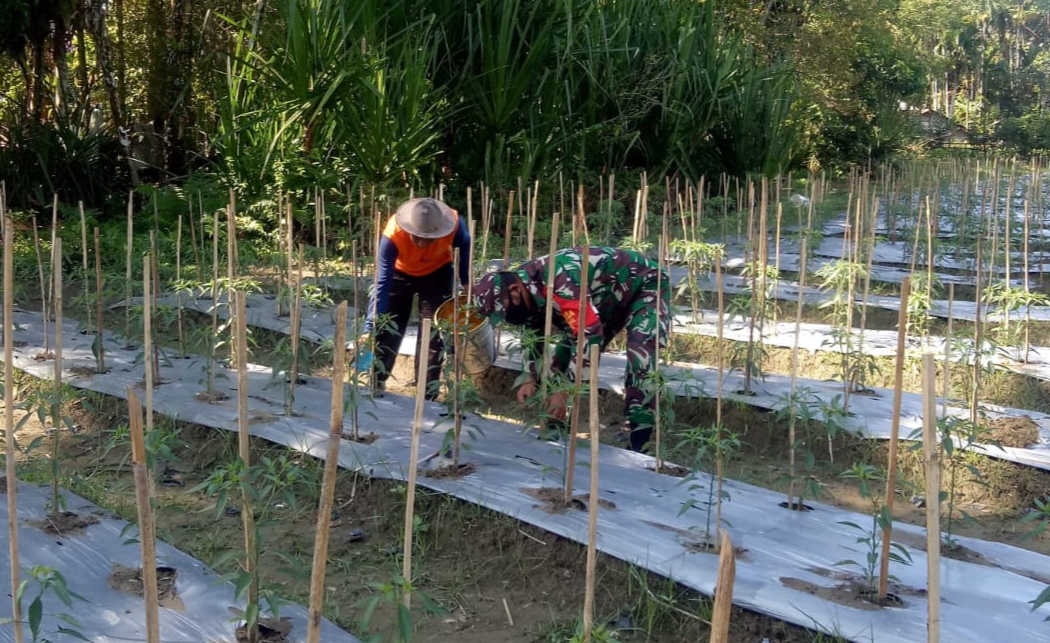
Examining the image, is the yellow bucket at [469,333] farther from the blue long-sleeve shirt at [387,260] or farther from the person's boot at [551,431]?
the person's boot at [551,431]

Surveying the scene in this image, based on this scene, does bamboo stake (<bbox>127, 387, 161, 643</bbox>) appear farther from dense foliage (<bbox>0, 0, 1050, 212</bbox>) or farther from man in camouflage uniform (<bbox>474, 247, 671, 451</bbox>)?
dense foliage (<bbox>0, 0, 1050, 212</bbox>)

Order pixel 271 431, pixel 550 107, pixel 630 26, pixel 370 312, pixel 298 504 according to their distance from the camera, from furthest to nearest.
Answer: pixel 630 26, pixel 550 107, pixel 370 312, pixel 271 431, pixel 298 504

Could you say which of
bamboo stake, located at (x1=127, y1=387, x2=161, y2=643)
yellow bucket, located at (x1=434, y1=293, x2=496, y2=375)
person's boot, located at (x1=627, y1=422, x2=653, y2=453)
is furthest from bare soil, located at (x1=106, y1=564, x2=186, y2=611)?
person's boot, located at (x1=627, y1=422, x2=653, y2=453)

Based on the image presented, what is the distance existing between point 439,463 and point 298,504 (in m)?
0.49

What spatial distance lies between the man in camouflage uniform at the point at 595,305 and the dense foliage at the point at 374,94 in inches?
143

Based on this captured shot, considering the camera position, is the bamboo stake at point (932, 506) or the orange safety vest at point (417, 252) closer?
the bamboo stake at point (932, 506)

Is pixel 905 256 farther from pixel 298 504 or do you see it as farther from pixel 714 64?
pixel 298 504

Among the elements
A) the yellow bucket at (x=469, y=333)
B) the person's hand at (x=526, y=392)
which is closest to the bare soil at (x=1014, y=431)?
the person's hand at (x=526, y=392)

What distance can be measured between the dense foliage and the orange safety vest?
3.01 metres

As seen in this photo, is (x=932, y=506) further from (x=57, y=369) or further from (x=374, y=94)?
(x=374, y=94)

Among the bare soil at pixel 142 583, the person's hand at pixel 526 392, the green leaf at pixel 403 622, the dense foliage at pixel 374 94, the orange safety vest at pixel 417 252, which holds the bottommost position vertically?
the bare soil at pixel 142 583

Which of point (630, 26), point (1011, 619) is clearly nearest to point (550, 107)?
point (630, 26)

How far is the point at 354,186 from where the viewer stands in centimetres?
722

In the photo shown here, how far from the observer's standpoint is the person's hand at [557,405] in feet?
10.9
